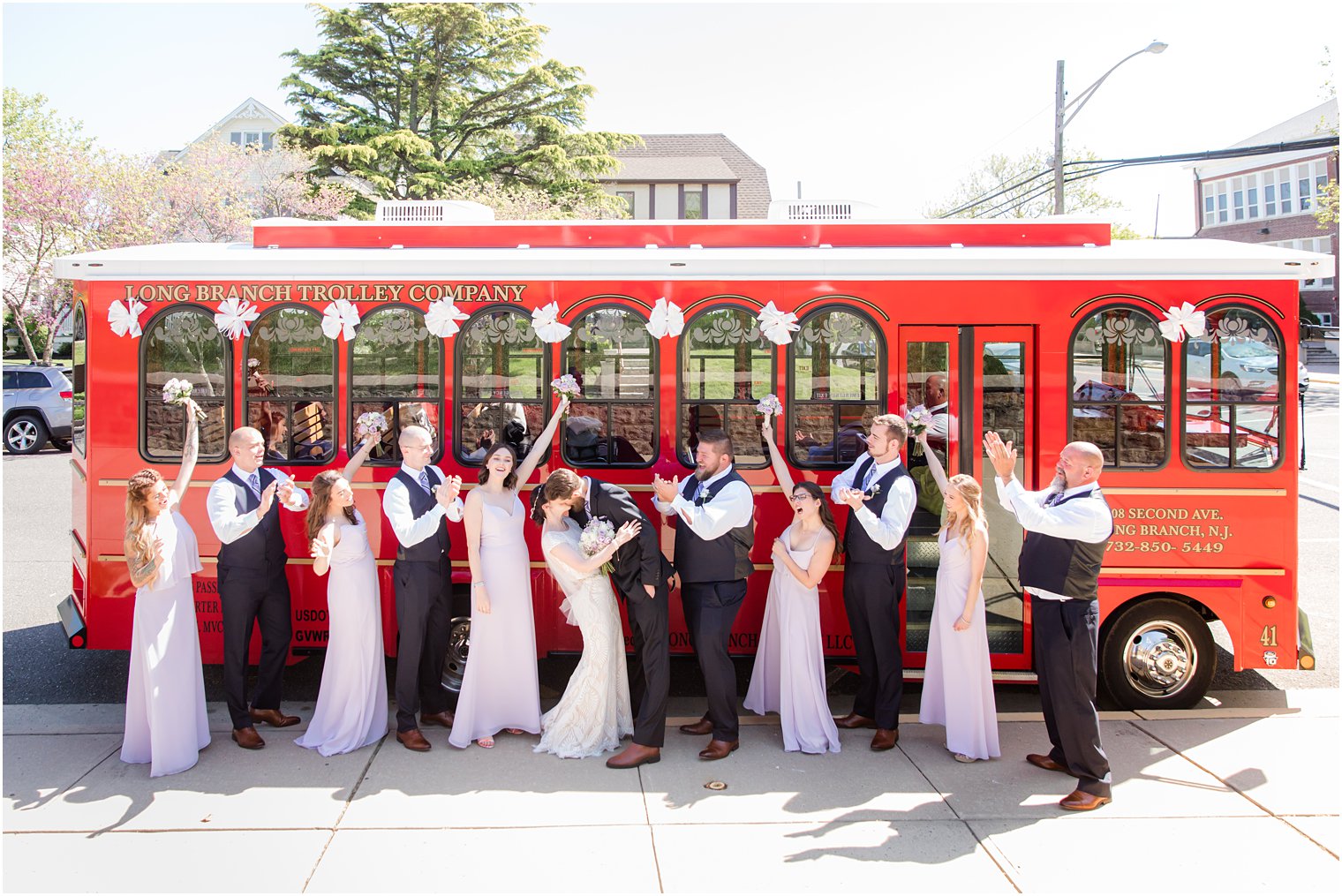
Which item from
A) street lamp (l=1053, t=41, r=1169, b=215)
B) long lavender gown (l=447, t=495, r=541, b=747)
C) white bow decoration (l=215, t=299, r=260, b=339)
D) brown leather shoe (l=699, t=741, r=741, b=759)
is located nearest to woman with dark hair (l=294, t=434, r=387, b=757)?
long lavender gown (l=447, t=495, r=541, b=747)

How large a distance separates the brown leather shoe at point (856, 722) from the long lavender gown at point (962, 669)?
1.78 ft

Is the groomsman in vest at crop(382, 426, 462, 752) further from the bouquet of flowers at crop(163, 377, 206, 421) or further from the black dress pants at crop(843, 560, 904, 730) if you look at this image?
the black dress pants at crop(843, 560, 904, 730)

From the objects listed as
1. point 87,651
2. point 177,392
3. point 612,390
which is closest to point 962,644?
point 612,390

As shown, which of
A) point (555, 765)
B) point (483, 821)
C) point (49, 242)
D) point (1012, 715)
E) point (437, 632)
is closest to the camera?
point (483, 821)

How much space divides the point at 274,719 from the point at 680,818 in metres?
2.70

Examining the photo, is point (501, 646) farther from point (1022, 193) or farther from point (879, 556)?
point (1022, 193)

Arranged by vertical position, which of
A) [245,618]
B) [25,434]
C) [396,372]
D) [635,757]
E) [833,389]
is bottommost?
[635,757]

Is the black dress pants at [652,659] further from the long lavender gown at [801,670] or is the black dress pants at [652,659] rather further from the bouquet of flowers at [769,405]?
the bouquet of flowers at [769,405]

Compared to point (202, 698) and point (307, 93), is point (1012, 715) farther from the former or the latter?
point (307, 93)

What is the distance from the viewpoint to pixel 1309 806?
5.04 m

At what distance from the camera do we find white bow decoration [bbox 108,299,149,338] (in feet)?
20.9

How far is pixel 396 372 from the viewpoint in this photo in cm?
637

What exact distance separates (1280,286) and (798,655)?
3669mm

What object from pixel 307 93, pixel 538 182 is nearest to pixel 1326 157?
pixel 538 182
